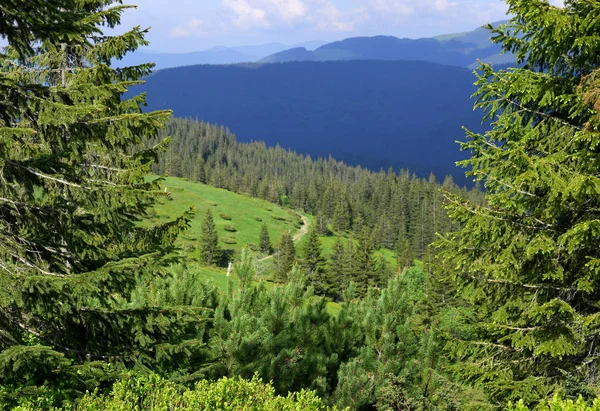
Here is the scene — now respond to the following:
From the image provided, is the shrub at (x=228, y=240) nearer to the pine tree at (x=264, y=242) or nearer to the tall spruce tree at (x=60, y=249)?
the pine tree at (x=264, y=242)

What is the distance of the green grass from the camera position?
97312 mm

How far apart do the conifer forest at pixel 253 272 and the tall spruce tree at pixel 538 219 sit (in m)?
0.04

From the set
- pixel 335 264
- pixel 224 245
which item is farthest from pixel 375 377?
pixel 224 245

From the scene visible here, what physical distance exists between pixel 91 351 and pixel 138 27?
7.67m

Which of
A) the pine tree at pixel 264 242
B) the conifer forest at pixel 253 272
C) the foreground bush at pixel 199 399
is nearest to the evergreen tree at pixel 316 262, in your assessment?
the pine tree at pixel 264 242

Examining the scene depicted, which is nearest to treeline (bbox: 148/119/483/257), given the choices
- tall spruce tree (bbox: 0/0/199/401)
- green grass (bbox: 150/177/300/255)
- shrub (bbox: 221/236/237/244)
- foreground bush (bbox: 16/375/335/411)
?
green grass (bbox: 150/177/300/255)

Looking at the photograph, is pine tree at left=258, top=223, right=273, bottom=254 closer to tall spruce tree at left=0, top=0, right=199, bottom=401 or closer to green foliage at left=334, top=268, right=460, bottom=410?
green foliage at left=334, top=268, right=460, bottom=410

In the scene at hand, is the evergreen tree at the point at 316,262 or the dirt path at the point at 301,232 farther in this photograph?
the dirt path at the point at 301,232

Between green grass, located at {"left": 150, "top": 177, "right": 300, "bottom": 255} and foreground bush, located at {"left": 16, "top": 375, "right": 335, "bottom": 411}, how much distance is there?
8440 cm

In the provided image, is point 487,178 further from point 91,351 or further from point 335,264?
point 335,264

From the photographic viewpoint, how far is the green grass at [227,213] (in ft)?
319

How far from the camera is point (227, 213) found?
110625mm

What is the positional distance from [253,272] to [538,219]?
7.05 metres

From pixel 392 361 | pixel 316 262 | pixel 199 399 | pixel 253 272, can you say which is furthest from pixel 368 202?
pixel 199 399
